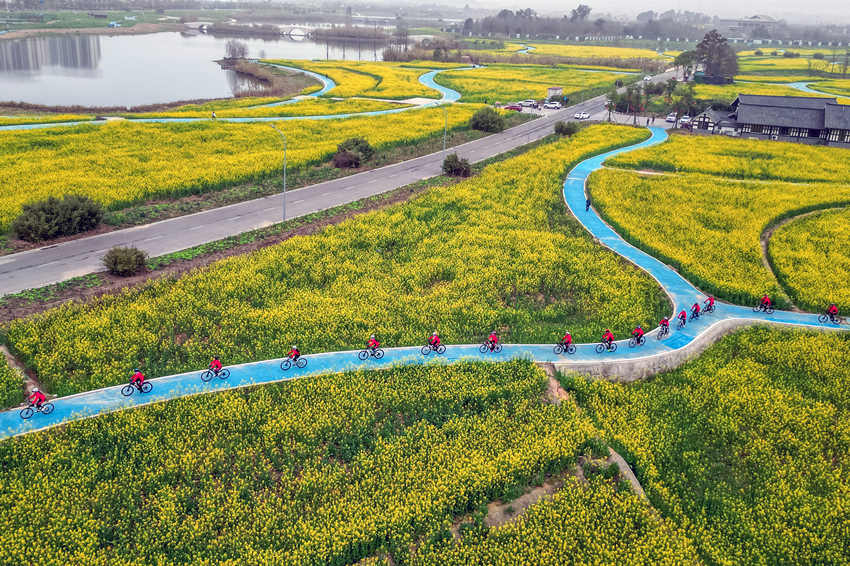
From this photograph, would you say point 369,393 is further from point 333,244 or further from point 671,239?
point 671,239

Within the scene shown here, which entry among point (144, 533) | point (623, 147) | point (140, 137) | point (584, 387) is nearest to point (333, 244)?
point (584, 387)

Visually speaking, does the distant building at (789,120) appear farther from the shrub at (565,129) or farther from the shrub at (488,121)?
the shrub at (488,121)

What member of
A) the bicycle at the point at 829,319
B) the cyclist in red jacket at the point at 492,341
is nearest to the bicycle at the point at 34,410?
the cyclist in red jacket at the point at 492,341

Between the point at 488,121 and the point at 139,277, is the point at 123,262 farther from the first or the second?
the point at 488,121

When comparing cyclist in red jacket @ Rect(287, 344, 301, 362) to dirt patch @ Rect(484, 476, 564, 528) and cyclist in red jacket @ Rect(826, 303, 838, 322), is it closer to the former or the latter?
dirt patch @ Rect(484, 476, 564, 528)

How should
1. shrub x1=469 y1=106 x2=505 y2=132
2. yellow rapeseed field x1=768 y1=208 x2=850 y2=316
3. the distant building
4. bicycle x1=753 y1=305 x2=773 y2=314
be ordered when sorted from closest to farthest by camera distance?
bicycle x1=753 y1=305 x2=773 y2=314, yellow rapeseed field x1=768 y1=208 x2=850 y2=316, the distant building, shrub x1=469 y1=106 x2=505 y2=132

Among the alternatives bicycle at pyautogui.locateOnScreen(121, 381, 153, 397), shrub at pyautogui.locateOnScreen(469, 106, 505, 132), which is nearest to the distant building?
shrub at pyautogui.locateOnScreen(469, 106, 505, 132)
